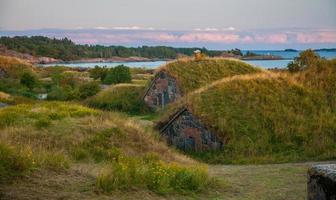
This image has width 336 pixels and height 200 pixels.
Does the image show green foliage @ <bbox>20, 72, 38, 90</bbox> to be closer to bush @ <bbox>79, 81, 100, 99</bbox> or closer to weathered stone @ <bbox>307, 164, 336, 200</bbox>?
bush @ <bbox>79, 81, 100, 99</bbox>

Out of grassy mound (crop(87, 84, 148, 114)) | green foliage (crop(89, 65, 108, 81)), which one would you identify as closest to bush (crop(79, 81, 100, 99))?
grassy mound (crop(87, 84, 148, 114))

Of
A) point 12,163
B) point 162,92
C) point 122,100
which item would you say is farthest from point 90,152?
point 122,100

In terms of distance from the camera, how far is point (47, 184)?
8.84 m

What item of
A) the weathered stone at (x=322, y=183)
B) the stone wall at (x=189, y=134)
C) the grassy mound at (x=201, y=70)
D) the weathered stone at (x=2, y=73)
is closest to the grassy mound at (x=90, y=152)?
the weathered stone at (x=322, y=183)

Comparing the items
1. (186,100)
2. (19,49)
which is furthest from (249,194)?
(19,49)

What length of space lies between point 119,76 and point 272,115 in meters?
31.9

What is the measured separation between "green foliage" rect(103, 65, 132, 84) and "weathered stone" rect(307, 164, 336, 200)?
134 ft

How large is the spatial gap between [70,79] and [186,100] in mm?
36350

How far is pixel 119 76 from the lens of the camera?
49.7 m

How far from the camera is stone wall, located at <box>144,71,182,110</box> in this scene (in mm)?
31578

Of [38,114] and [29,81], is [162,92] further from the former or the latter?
[29,81]

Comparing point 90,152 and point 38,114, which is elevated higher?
point 38,114

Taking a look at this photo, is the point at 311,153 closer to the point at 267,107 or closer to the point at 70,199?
the point at 267,107

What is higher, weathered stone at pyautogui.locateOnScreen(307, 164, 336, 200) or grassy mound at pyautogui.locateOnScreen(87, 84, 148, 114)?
weathered stone at pyautogui.locateOnScreen(307, 164, 336, 200)
